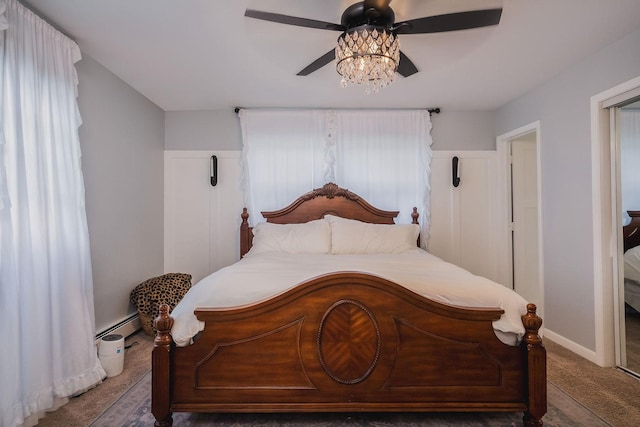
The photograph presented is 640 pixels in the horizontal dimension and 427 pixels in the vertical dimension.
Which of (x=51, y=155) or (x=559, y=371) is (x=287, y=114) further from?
(x=559, y=371)

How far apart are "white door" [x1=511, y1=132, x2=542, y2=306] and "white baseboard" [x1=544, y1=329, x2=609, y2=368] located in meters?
0.83

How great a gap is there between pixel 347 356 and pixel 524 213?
3177mm

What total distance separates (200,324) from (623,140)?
331 cm

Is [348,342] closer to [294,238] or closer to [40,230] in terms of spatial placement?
[294,238]

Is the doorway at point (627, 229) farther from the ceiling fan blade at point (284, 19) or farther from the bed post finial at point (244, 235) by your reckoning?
the bed post finial at point (244, 235)

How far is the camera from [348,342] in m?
1.66

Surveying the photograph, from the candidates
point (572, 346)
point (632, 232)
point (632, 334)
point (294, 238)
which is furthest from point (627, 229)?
point (294, 238)

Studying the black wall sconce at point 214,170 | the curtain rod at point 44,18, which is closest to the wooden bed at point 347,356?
the curtain rod at point 44,18

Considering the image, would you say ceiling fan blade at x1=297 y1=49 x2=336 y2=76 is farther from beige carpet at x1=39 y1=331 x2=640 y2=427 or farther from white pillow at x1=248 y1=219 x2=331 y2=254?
beige carpet at x1=39 y1=331 x2=640 y2=427

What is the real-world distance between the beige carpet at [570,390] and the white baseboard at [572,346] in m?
0.05

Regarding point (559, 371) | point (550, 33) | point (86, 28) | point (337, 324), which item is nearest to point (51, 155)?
point (86, 28)

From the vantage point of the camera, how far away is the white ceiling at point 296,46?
74.4 inches

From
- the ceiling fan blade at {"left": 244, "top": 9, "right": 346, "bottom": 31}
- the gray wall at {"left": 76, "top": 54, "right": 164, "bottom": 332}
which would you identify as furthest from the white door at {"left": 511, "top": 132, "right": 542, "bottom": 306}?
the gray wall at {"left": 76, "top": 54, "right": 164, "bottom": 332}

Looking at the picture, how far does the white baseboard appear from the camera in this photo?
98.0 inches
